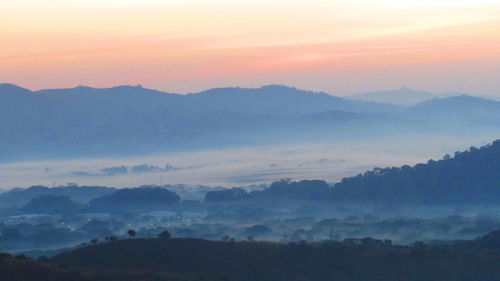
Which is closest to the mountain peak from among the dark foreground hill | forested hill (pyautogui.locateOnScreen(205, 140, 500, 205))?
forested hill (pyautogui.locateOnScreen(205, 140, 500, 205))

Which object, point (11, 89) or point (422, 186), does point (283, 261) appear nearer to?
point (422, 186)

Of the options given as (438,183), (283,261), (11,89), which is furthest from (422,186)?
(11,89)

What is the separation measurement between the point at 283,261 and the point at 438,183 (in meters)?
61.7

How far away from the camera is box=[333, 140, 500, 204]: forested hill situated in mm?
101088

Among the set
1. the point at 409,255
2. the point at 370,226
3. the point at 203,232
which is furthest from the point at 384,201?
the point at 409,255

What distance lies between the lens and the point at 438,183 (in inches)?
4065

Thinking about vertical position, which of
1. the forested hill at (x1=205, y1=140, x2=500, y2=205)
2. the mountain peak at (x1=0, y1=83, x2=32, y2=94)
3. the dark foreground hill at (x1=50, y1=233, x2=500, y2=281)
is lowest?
the dark foreground hill at (x1=50, y1=233, x2=500, y2=281)

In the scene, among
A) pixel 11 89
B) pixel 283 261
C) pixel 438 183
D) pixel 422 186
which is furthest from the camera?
pixel 11 89

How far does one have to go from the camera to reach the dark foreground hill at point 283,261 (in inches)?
1660

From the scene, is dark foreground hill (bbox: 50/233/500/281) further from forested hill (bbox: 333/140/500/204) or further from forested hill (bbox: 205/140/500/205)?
forested hill (bbox: 333/140/500/204)

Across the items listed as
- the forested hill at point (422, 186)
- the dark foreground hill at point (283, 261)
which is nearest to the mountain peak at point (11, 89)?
the forested hill at point (422, 186)

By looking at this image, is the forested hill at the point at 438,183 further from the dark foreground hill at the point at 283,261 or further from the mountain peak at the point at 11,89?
the mountain peak at the point at 11,89

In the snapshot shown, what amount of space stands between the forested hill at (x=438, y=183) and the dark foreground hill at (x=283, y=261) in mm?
54964

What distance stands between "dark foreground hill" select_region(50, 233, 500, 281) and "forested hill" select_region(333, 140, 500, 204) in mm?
54964
